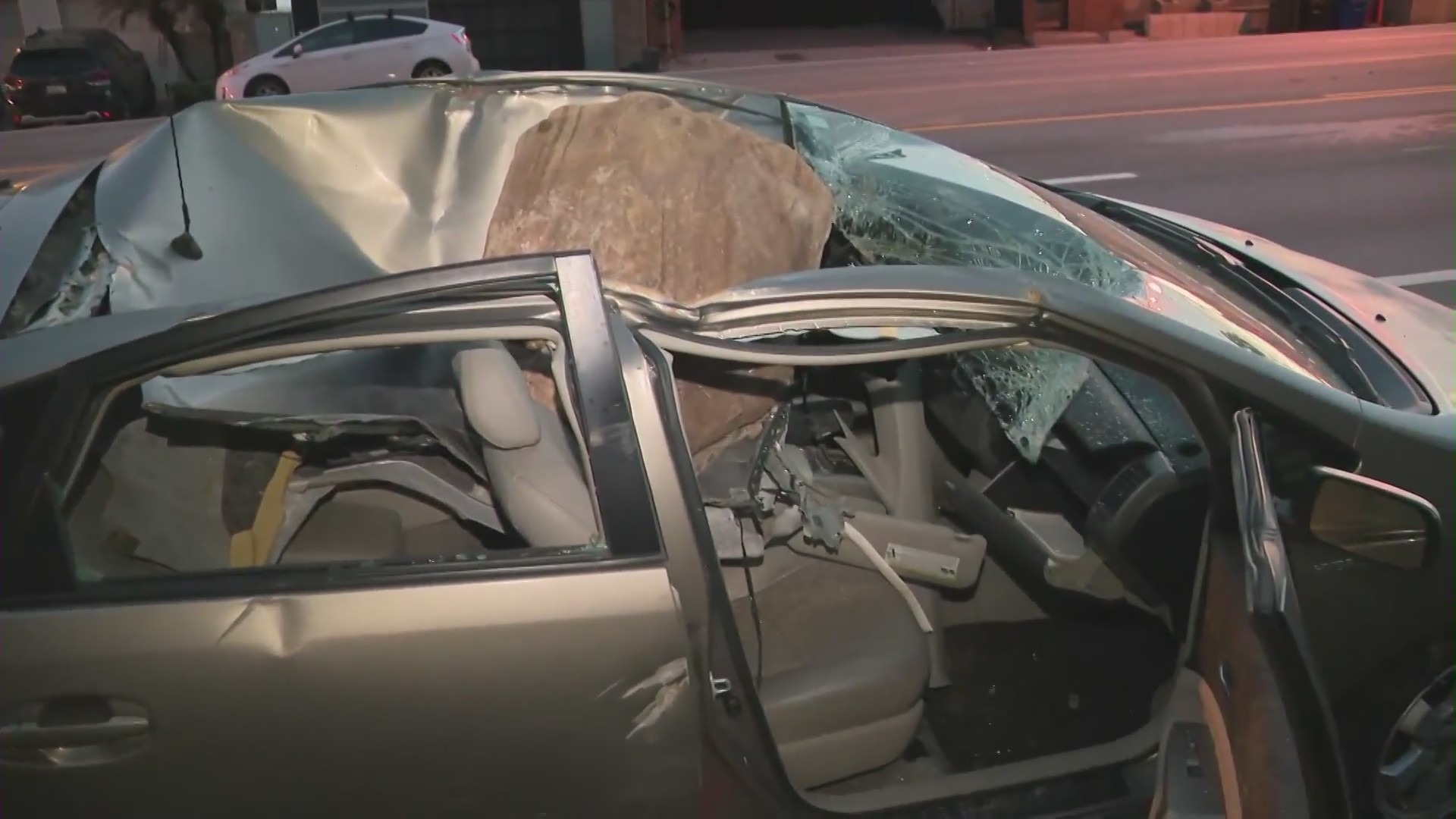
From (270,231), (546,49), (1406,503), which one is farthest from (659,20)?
(1406,503)

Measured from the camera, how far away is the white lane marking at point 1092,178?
30.2 ft

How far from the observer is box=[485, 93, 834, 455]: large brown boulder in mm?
2979

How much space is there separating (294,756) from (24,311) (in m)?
1.10

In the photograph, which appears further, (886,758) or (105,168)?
(105,168)

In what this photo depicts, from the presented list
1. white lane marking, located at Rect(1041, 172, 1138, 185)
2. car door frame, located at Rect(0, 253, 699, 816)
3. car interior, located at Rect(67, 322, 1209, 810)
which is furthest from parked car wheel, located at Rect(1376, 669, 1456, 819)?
white lane marking, located at Rect(1041, 172, 1138, 185)

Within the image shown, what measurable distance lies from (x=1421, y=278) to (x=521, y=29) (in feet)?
64.4

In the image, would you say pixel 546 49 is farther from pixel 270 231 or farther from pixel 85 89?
pixel 270 231

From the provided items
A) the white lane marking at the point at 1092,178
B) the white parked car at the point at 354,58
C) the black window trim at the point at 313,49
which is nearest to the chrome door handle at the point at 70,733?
the white lane marking at the point at 1092,178

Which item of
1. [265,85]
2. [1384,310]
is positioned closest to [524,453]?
[1384,310]

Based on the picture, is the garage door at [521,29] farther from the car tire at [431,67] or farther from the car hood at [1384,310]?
the car hood at [1384,310]

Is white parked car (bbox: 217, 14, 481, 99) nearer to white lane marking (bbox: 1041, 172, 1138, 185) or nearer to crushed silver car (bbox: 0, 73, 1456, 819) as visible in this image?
white lane marking (bbox: 1041, 172, 1138, 185)

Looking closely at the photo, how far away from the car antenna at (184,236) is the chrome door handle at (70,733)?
5.00 ft

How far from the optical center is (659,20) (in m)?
23.1

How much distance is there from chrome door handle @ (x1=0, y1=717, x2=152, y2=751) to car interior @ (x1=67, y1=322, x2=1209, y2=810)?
225 mm
